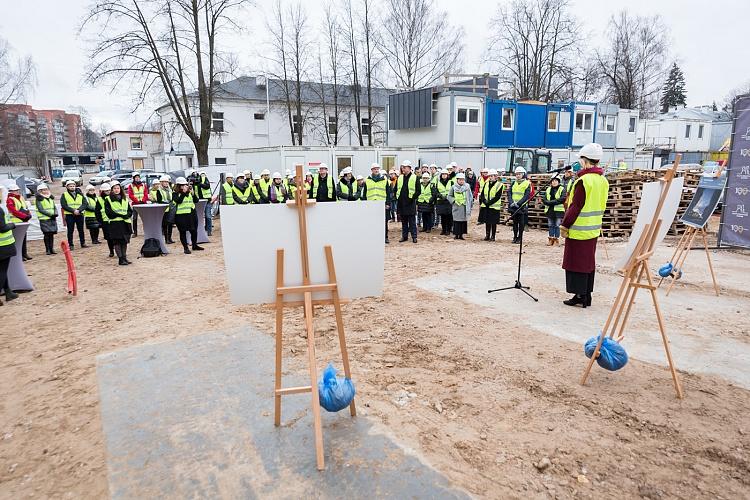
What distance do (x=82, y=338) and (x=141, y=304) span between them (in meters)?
1.43

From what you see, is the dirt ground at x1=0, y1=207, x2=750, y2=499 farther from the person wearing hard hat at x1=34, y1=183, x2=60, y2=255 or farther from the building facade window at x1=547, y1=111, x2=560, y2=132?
the building facade window at x1=547, y1=111, x2=560, y2=132

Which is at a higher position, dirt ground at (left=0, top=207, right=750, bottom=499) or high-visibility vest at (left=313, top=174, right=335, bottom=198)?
high-visibility vest at (left=313, top=174, right=335, bottom=198)

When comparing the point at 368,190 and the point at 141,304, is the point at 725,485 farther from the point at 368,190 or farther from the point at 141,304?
the point at 368,190

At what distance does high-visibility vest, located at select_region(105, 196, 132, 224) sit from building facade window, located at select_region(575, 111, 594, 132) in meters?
27.6

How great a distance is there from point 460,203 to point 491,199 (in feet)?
2.69

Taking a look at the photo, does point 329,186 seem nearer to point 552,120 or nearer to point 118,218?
point 118,218

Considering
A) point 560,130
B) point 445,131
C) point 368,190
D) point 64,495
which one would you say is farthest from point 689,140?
point 64,495

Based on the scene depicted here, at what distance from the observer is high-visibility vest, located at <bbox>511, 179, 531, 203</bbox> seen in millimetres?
11717

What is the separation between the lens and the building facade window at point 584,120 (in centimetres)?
2984

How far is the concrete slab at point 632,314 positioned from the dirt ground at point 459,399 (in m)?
0.13

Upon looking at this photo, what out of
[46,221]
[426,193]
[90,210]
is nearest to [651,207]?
[426,193]

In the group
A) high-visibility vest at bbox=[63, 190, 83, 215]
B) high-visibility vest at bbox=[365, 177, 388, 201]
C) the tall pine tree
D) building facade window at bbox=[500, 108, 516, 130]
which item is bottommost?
high-visibility vest at bbox=[63, 190, 83, 215]

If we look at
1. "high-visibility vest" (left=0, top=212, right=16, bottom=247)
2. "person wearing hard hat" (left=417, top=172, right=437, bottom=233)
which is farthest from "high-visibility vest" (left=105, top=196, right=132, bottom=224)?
"person wearing hard hat" (left=417, top=172, right=437, bottom=233)

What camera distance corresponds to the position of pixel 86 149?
102375mm
